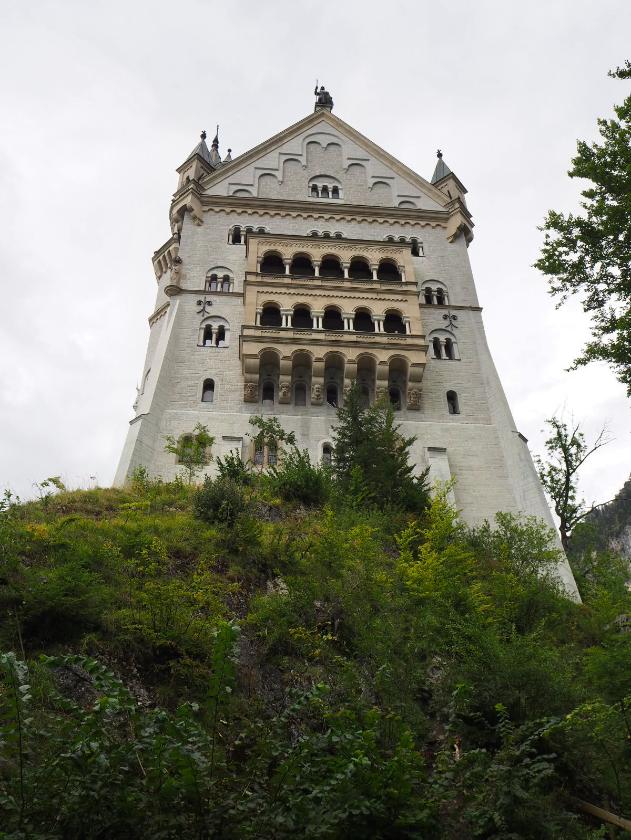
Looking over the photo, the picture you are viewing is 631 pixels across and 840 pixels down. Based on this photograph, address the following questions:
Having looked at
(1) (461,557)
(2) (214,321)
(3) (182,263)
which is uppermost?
(3) (182,263)

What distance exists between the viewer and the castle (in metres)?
27.2

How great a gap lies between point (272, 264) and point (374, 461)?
13770 millimetres

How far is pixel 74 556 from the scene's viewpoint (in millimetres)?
12336

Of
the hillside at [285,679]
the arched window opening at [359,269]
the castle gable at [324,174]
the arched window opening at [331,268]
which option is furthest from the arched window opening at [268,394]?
the castle gable at [324,174]

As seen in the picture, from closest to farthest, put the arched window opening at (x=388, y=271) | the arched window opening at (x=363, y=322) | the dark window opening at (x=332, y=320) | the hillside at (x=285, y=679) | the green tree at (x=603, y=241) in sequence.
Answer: the hillside at (x=285, y=679) < the green tree at (x=603, y=241) < the dark window opening at (x=332, y=320) < the arched window opening at (x=363, y=322) < the arched window opening at (x=388, y=271)

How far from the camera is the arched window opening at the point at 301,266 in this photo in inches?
1270

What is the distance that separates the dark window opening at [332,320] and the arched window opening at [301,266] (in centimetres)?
276

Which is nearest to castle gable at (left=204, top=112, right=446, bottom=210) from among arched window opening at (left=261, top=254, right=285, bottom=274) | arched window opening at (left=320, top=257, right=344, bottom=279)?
arched window opening at (left=261, top=254, right=285, bottom=274)

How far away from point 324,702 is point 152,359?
2298 cm

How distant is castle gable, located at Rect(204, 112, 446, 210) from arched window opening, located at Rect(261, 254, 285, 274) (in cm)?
476

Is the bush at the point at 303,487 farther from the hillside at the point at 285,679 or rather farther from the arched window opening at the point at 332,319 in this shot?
the arched window opening at the point at 332,319

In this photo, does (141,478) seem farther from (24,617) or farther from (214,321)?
(24,617)

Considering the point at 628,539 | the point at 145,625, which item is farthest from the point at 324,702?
the point at 628,539

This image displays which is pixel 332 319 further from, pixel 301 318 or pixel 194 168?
pixel 194 168
